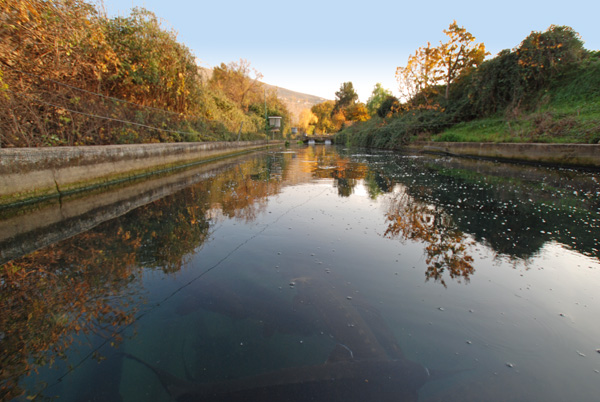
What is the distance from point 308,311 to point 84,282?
6.34 ft

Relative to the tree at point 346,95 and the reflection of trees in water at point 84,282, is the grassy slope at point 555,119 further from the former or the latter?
the tree at point 346,95

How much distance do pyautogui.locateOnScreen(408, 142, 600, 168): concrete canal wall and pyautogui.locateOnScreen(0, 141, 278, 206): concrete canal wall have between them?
504 inches

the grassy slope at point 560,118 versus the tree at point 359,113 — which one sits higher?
the tree at point 359,113

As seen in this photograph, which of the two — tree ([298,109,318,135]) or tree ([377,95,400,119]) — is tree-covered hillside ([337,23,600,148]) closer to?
tree ([377,95,400,119])

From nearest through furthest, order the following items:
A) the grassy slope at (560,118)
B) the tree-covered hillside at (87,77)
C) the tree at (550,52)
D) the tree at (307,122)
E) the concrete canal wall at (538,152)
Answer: the tree-covered hillside at (87,77) → the concrete canal wall at (538,152) → the grassy slope at (560,118) → the tree at (550,52) → the tree at (307,122)

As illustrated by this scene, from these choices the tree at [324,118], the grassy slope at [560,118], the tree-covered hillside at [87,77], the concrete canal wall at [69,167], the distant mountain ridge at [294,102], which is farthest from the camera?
the tree at [324,118]

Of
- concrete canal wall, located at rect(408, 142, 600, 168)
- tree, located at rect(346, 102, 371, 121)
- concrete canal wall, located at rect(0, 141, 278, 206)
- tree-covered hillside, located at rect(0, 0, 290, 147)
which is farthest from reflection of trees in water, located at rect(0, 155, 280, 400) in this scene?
tree, located at rect(346, 102, 371, 121)

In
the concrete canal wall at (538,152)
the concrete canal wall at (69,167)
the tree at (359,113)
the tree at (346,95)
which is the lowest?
the concrete canal wall at (69,167)

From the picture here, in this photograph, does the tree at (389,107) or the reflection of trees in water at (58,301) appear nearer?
the reflection of trees in water at (58,301)

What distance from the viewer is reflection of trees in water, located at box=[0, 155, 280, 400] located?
1.57 m

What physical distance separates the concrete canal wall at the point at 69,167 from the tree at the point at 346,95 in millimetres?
61524

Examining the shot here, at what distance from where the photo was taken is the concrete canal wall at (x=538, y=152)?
25.9ft

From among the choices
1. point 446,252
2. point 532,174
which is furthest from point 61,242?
point 532,174

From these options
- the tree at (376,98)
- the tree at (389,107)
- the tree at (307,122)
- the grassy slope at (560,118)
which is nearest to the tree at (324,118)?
the tree at (307,122)
